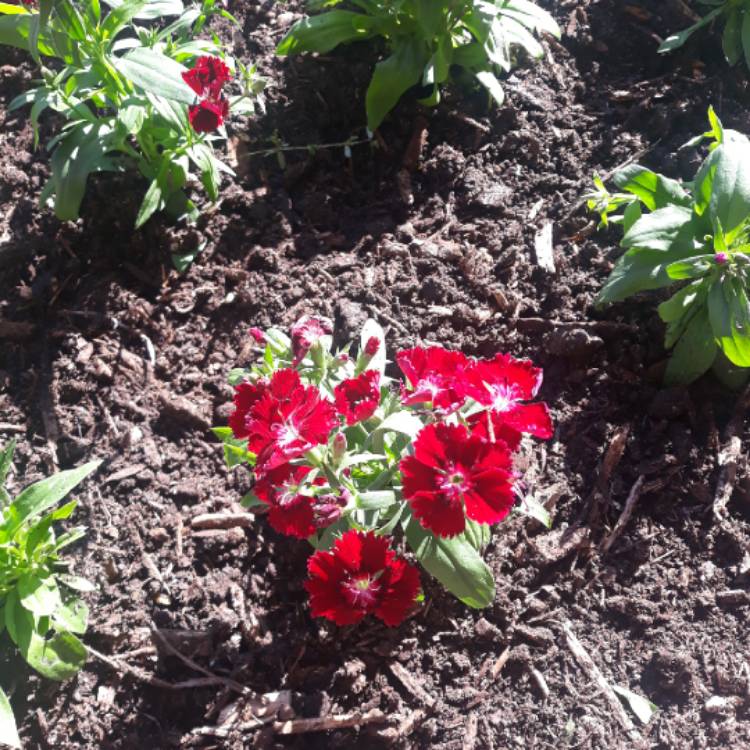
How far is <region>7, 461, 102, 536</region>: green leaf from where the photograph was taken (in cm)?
195

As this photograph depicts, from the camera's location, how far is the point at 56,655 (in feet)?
6.42

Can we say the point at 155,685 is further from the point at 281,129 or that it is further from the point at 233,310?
the point at 281,129

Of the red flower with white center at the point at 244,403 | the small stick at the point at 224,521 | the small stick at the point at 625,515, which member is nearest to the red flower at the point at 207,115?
the red flower with white center at the point at 244,403

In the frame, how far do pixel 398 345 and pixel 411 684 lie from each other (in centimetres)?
104

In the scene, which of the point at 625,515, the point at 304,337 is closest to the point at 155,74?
the point at 304,337

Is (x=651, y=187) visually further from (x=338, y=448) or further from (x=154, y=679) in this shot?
(x=154, y=679)

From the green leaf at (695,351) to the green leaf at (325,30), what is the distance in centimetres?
165

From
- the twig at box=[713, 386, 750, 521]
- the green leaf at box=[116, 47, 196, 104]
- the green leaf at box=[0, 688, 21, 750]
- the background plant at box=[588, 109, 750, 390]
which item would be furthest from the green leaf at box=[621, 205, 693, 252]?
the green leaf at box=[0, 688, 21, 750]

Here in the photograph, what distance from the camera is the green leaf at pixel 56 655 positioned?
1914 mm

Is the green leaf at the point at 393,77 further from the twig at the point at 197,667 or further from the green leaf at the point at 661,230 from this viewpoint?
the twig at the point at 197,667

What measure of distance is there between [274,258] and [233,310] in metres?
0.25

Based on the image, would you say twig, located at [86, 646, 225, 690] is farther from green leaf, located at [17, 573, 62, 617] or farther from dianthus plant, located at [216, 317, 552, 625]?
dianthus plant, located at [216, 317, 552, 625]

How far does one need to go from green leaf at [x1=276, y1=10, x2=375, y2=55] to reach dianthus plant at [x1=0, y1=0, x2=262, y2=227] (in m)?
0.31

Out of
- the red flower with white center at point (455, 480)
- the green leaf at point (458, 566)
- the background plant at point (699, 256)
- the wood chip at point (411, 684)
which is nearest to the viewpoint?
the red flower with white center at point (455, 480)
